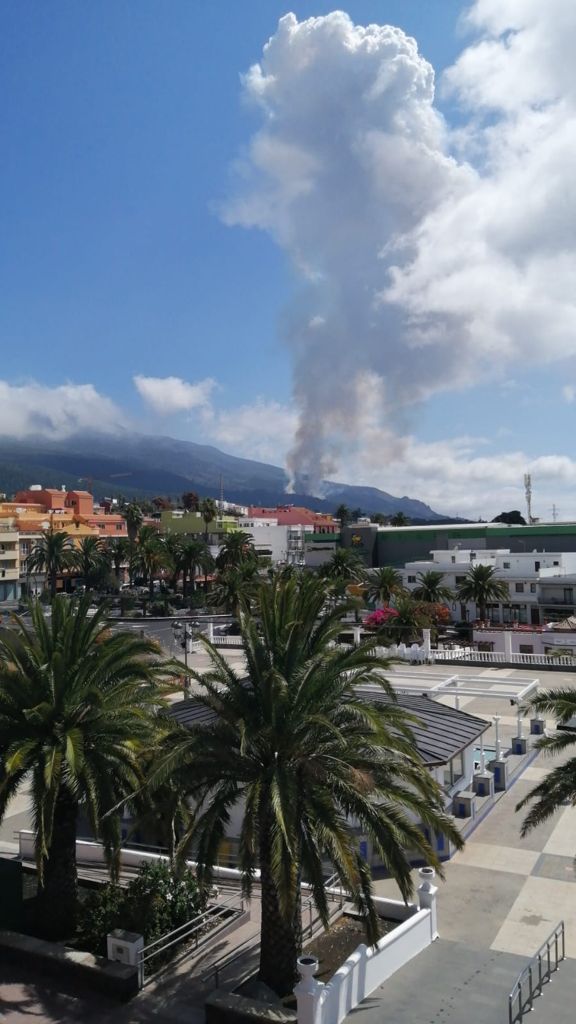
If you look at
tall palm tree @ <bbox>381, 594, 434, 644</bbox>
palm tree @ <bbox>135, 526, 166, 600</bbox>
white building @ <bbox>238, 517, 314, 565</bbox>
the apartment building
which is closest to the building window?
tall palm tree @ <bbox>381, 594, 434, 644</bbox>

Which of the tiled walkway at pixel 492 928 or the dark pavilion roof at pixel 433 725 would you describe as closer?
the tiled walkway at pixel 492 928

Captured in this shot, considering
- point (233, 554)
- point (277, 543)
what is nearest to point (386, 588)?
point (233, 554)

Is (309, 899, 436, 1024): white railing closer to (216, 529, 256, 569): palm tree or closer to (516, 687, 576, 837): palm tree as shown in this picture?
(516, 687, 576, 837): palm tree

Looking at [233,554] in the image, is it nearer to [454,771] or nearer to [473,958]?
[454,771]

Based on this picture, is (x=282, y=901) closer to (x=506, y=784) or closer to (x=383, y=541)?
(x=506, y=784)

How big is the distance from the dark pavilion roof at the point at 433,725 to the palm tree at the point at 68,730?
3438 millimetres

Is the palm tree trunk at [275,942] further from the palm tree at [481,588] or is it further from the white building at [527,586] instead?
the white building at [527,586]

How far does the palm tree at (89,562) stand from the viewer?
288 ft

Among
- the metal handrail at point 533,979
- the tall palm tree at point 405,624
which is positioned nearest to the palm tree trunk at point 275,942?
the metal handrail at point 533,979

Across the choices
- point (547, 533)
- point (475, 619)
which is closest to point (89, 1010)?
point (475, 619)

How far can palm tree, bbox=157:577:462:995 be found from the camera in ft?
36.6

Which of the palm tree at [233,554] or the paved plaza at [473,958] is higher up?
the palm tree at [233,554]

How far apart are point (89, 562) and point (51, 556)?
10.0 meters

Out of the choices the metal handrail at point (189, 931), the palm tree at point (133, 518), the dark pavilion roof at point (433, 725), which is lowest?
the metal handrail at point (189, 931)
